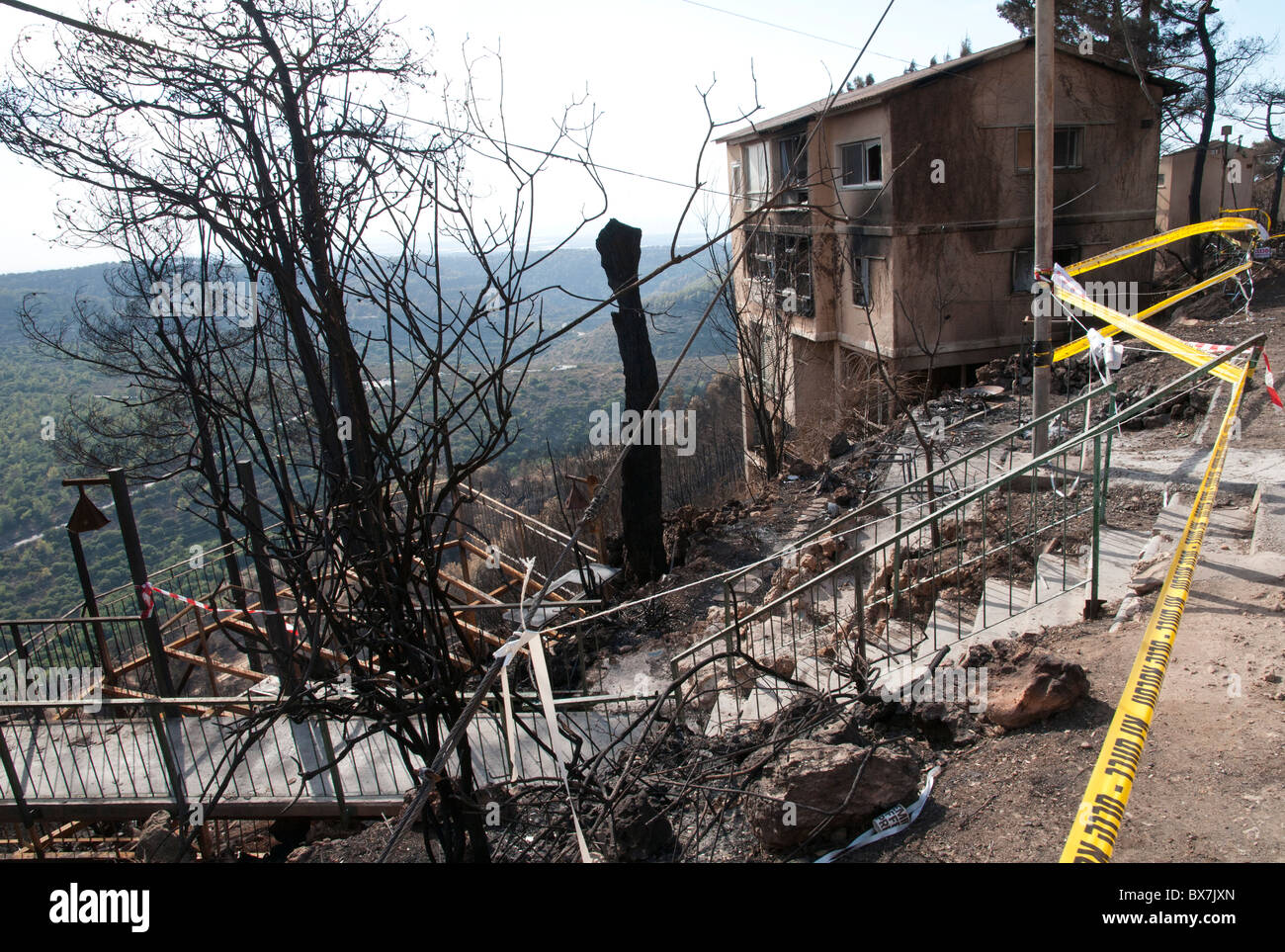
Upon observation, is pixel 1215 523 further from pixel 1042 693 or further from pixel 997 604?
pixel 1042 693

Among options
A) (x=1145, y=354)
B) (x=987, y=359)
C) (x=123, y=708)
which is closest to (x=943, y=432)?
(x=1145, y=354)

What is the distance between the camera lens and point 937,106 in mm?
17328

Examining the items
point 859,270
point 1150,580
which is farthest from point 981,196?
point 1150,580

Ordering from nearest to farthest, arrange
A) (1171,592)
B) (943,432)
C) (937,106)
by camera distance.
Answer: (1171,592), (943,432), (937,106)

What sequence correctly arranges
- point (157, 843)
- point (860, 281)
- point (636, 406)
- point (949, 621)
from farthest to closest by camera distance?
point (860, 281) < point (636, 406) < point (949, 621) < point (157, 843)

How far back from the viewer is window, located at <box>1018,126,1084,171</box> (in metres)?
18.1

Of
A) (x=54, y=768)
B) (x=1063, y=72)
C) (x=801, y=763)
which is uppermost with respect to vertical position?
(x=1063, y=72)

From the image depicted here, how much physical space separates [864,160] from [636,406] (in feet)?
37.1

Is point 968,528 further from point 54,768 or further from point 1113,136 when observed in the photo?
point 1113,136

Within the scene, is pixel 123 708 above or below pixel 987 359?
below

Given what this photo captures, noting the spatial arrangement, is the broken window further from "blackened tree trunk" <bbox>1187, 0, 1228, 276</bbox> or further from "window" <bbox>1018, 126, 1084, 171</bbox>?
"blackened tree trunk" <bbox>1187, 0, 1228, 276</bbox>

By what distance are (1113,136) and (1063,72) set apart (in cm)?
207

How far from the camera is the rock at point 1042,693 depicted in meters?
4.12

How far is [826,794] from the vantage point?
3.85 metres
